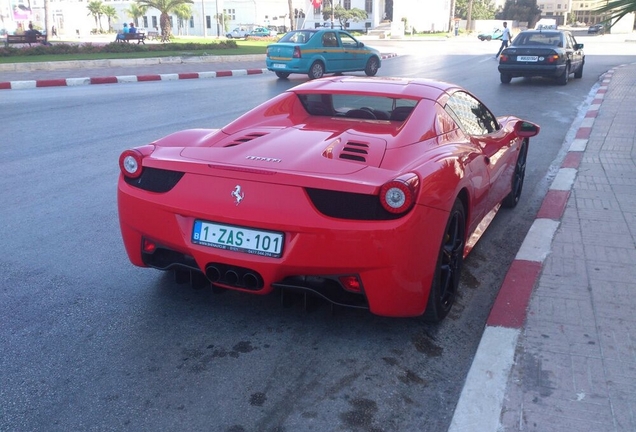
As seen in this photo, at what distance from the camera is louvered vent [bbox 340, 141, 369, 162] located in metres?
3.54

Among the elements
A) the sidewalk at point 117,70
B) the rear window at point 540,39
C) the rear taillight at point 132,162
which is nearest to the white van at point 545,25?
the rear window at point 540,39

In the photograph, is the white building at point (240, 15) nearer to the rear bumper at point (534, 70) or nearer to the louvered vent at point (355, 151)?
the rear bumper at point (534, 70)

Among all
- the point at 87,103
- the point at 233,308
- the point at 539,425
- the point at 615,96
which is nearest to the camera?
the point at 539,425

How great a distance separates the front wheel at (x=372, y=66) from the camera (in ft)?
75.3

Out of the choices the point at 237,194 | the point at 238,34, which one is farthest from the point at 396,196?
the point at 238,34

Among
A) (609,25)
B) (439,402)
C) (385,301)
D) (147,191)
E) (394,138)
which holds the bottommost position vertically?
(439,402)

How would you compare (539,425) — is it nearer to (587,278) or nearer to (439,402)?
(439,402)

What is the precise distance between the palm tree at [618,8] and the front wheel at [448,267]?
302cm

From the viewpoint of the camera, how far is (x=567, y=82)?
1923cm

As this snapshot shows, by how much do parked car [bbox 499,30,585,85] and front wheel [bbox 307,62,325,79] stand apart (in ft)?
19.4

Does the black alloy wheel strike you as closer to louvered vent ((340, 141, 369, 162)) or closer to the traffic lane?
the traffic lane

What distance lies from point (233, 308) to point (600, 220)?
3525 mm

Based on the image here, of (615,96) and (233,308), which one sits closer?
(233,308)

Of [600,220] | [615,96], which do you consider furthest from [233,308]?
[615,96]
